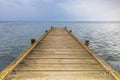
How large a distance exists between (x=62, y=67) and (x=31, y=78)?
1.21 m

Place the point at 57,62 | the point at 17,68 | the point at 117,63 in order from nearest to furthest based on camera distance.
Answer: the point at 17,68 → the point at 57,62 → the point at 117,63

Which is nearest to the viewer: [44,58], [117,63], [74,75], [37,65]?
[74,75]

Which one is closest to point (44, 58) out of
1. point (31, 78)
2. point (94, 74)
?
point (31, 78)

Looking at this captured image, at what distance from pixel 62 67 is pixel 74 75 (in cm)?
69

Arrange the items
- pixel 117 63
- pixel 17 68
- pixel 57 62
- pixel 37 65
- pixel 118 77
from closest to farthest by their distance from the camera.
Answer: pixel 118 77 < pixel 17 68 < pixel 37 65 < pixel 57 62 < pixel 117 63

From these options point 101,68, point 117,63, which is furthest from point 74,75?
point 117,63

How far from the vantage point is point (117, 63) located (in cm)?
1299

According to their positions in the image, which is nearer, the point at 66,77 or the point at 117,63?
the point at 66,77

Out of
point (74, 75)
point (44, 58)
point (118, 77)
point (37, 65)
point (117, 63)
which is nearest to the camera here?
point (118, 77)

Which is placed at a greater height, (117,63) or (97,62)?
(97,62)

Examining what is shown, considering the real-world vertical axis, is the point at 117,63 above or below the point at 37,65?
below

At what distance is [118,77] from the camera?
373cm

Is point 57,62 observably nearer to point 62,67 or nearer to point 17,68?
point 62,67

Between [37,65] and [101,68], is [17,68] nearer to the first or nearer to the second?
[37,65]
